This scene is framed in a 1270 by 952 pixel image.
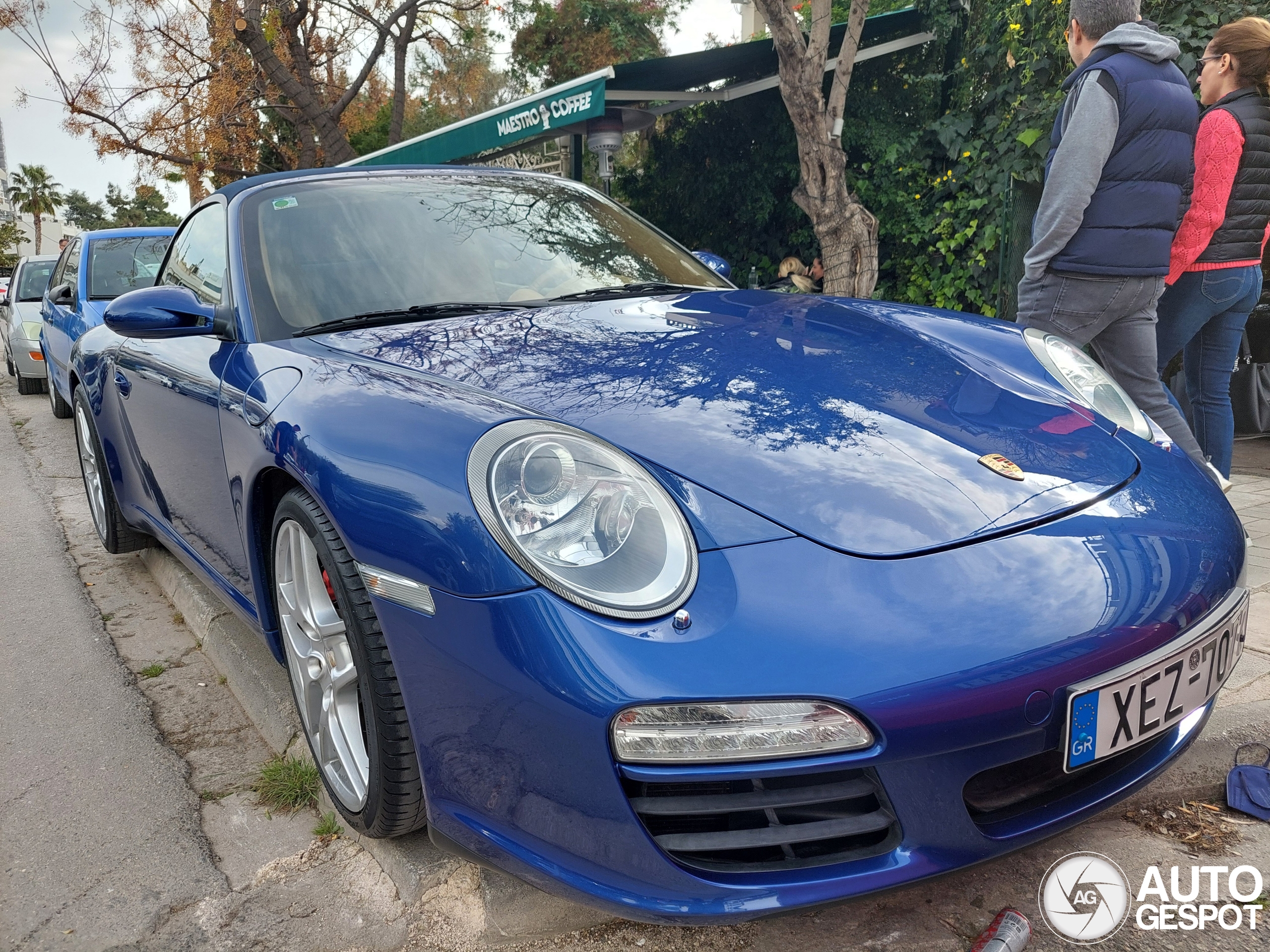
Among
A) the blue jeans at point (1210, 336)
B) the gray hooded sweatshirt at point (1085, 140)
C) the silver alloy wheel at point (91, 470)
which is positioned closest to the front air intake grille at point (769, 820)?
the gray hooded sweatshirt at point (1085, 140)

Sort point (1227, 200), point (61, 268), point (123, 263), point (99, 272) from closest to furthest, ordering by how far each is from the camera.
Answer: point (1227, 200)
point (99, 272)
point (123, 263)
point (61, 268)

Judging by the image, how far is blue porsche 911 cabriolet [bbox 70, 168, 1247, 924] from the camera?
1.33 m

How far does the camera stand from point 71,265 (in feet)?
25.7

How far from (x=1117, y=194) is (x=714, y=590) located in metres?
2.48

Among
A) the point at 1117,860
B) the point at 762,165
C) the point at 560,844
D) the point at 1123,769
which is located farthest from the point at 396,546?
the point at 762,165

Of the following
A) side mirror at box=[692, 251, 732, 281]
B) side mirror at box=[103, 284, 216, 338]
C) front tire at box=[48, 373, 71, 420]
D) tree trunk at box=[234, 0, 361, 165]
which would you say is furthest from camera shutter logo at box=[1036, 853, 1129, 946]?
tree trunk at box=[234, 0, 361, 165]

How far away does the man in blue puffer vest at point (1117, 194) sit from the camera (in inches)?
120

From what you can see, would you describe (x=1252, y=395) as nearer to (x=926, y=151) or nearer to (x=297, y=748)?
(x=926, y=151)

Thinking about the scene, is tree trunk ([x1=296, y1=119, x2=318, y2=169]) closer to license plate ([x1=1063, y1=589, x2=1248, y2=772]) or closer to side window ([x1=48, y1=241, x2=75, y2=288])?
side window ([x1=48, y1=241, x2=75, y2=288])

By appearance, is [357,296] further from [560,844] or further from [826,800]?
[826,800]

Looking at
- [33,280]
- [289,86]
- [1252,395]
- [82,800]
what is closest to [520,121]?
[1252,395]

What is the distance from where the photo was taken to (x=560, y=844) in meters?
1.41

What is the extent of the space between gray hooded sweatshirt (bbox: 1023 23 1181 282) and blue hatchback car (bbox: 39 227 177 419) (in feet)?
17.7

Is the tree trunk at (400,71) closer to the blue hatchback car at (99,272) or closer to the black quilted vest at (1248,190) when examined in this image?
the blue hatchback car at (99,272)
